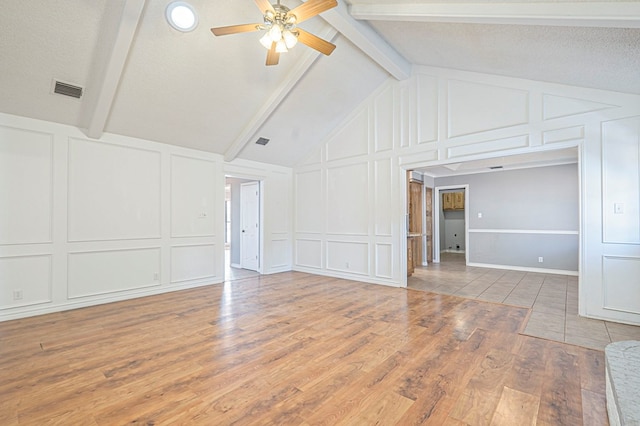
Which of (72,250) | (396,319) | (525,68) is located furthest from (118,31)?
(525,68)

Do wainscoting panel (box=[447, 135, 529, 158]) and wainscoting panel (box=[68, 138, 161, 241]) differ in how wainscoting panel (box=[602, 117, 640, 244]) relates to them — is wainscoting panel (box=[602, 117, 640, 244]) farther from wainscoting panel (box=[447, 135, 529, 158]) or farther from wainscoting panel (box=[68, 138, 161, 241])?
wainscoting panel (box=[68, 138, 161, 241])

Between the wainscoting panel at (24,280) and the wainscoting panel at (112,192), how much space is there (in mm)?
482

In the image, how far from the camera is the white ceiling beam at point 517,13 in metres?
2.21

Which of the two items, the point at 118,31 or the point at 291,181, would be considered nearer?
the point at 118,31

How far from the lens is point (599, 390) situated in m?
2.08

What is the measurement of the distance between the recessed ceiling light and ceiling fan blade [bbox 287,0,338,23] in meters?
1.41

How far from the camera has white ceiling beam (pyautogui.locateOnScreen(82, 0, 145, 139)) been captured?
115 inches

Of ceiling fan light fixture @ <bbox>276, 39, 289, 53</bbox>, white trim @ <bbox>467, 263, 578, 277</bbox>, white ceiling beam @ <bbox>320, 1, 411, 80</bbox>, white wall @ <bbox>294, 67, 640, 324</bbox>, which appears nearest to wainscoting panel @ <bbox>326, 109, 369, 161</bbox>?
white wall @ <bbox>294, 67, 640, 324</bbox>

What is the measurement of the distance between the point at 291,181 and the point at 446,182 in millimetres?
4406

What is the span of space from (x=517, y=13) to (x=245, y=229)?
6162mm

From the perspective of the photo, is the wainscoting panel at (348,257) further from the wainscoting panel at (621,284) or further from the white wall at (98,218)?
the wainscoting panel at (621,284)

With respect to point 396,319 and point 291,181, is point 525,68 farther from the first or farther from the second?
point 291,181

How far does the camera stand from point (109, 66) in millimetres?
3289

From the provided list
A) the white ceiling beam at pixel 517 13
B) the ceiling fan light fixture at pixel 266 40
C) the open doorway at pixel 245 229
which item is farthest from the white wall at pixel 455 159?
the ceiling fan light fixture at pixel 266 40
